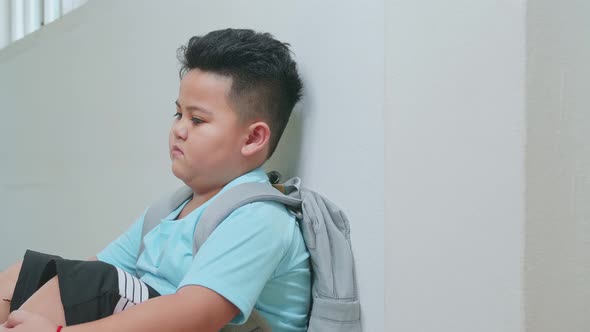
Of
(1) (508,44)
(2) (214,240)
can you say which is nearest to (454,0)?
(1) (508,44)

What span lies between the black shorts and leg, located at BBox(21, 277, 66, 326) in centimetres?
1

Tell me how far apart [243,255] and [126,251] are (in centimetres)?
43

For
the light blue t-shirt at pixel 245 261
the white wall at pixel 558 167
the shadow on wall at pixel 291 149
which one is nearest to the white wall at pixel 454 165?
the white wall at pixel 558 167

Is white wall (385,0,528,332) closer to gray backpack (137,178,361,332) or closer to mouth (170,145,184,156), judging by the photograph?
gray backpack (137,178,361,332)

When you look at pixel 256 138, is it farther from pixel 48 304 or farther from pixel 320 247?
pixel 48 304

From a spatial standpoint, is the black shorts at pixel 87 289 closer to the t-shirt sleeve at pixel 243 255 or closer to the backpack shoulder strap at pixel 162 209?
the t-shirt sleeve at pixel 243 255

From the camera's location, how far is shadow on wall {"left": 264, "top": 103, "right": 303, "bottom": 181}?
3.74ft

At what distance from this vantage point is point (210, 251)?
0.90 meters

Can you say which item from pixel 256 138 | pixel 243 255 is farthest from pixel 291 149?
pixel 243 255

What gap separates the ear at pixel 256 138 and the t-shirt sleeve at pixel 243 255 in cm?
13

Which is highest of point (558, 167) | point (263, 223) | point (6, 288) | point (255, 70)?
point (255, 70)

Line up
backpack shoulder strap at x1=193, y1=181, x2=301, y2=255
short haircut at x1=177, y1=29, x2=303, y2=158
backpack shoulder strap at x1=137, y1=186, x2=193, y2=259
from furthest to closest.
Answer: backpack shoulder strap at x1=137, y1=186, x2=193, y2=259 < short haircut at x1=177, y1=29, x2=303, y2=158 < backpack shoulder strap at x1=193, y1=181, x2=301, y2=255

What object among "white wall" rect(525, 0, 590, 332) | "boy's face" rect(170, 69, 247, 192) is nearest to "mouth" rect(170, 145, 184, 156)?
"boy's face" rect(170, 69, 247, 192)

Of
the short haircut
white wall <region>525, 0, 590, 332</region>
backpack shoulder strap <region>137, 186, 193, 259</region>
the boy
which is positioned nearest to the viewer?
white wall <region>525, 0, 590, 332</region>
